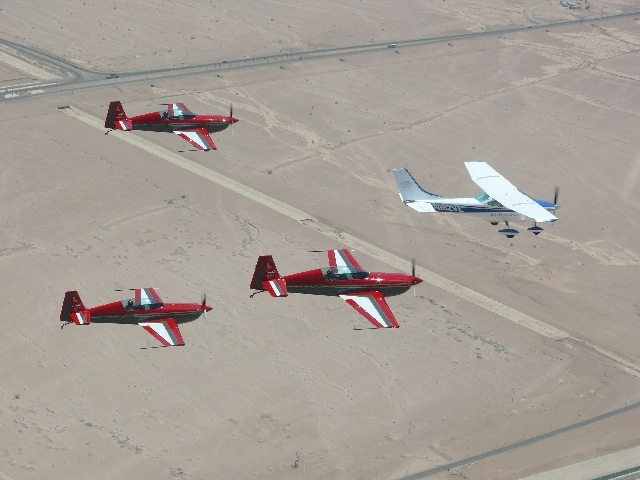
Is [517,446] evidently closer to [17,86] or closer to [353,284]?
[353,284]

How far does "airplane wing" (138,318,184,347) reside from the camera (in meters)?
61.5

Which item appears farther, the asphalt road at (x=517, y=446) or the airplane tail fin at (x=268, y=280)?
the airplane tail fin at (x=268, y=280)

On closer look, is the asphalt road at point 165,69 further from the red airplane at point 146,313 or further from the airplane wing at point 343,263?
the airplane wing at point 343,263

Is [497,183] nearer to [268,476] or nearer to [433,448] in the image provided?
[433,448]

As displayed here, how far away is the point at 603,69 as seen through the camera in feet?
452

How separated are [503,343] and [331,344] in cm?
1252

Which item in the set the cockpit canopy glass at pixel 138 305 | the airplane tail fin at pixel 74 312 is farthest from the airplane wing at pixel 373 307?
the airplane tail fin at pixel 74 312

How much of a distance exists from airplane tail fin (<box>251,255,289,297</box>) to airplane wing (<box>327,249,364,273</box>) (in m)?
4.49

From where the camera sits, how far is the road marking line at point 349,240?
246 ft

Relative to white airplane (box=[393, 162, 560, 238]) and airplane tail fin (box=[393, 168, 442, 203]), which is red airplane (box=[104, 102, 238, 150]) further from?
white airplane (box=[393, 162, 560, 238])

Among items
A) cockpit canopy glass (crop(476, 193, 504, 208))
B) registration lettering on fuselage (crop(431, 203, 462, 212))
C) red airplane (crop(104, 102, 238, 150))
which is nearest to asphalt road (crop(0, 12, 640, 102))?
red airplane (crop(104, 102, 238, 150))

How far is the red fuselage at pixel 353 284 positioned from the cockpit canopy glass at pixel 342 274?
0.31 ft

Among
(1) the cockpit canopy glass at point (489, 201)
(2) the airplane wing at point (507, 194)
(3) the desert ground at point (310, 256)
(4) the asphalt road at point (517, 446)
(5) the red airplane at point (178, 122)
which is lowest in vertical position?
(4) the asphalt road at point (517, 446)

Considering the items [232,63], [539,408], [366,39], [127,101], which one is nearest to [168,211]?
[127,101]
